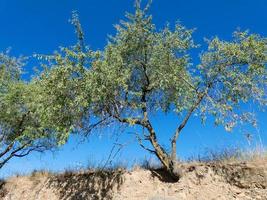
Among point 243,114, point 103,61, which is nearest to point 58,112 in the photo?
point 103,61

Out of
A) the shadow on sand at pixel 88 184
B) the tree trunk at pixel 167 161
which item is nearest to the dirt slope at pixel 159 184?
the shadow on sand at pixel 88 184

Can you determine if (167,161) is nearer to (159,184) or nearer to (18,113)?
(159,184)

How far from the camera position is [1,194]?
72.3 feet

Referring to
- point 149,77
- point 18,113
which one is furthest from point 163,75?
point 18,113

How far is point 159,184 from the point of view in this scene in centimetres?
1728

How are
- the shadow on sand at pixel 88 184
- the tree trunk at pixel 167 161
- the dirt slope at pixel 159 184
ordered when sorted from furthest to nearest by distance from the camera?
1. the shadow on sand at pixel 88 184
2. the tree trunk at pixel 167 161
3. the dirt slope at pixel 159 184

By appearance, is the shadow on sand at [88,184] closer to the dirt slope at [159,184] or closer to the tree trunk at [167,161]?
the dirt slope at [159,184]

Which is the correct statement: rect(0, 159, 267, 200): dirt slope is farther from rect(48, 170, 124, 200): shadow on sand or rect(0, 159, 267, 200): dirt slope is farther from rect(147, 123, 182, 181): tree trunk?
rect(147, 123, 182, 181): tree trunk

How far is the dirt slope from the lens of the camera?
51.1ft

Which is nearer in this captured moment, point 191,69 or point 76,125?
point 76,125

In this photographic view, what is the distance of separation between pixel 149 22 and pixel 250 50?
494 cm

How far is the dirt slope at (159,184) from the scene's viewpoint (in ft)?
51.1

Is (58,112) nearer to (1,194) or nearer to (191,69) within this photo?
(191,69)

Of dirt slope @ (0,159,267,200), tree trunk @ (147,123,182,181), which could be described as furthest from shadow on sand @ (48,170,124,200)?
tree trunk @ (147,123,182,181)
